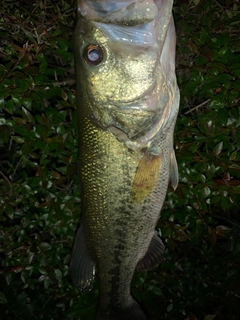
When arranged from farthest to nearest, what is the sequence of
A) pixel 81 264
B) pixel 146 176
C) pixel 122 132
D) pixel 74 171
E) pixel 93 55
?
1. pixel 74 171
2. pixel 81 264
3. pixel 146 176
4. pixel 122 132
5. pixel 93 55

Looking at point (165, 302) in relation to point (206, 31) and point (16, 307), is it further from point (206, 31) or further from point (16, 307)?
point (206, 31)

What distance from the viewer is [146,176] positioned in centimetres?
184

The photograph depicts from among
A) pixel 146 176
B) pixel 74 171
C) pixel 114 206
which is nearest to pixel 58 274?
pixel 74 171

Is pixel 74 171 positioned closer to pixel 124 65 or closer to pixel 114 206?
pixel 114 206

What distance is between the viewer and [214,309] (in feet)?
10.1

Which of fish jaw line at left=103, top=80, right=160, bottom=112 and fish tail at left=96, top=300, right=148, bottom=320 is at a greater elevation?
fish jaw line at left=103, top=80, right=160, bottom=112

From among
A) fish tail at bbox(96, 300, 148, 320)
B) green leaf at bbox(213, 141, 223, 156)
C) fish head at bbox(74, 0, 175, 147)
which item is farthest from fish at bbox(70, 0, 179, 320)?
green leaf at bbox(213, 141, 223, 156)

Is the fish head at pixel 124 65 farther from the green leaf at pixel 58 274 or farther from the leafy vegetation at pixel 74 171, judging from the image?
the green leaf at pixel 58 274

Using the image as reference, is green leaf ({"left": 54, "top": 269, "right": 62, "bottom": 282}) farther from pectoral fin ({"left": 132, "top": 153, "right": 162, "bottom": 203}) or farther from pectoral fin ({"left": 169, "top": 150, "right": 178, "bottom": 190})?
pectoral fin ({"left": 169, "top": 150, "right": 178, "bottom": 190})

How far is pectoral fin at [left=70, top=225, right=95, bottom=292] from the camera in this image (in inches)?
86.4

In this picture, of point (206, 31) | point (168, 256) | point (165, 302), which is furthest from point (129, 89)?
point (165, 302)

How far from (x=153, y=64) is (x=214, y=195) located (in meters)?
1.43

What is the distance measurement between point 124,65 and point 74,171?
118cm

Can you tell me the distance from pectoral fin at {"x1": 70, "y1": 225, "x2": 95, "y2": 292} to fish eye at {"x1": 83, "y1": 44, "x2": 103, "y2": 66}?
1074 mm
